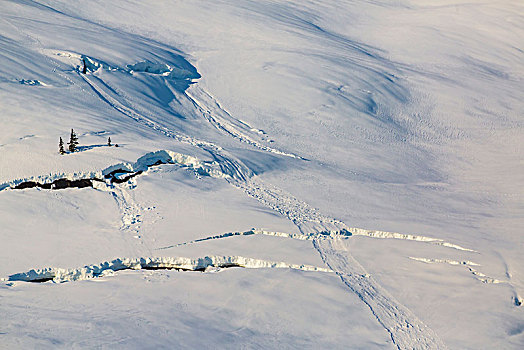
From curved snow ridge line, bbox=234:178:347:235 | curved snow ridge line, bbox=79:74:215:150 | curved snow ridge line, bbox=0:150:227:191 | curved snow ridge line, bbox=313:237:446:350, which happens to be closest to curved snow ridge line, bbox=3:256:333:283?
curved snow ridge line, bbox=313:237:446:350

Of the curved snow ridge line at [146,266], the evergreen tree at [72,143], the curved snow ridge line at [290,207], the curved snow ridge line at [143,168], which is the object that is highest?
the evergreen tree at [72,143]

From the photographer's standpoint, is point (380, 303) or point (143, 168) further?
point (143, 168)

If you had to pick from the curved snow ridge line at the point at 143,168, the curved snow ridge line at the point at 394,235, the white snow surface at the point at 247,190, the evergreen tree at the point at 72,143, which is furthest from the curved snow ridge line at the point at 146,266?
the evergreen tree at the point at 72,143

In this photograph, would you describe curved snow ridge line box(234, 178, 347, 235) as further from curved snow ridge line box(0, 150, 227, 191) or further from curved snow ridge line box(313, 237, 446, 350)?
curved snow ridge line box(0, 150, 227, 191)

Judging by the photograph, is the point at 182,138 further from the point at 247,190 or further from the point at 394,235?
the point at 394,235

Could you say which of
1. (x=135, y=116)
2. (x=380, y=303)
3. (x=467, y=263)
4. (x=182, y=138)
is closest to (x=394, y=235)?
(x=467, y=263)

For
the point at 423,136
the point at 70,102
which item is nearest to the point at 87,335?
the point at 70,102

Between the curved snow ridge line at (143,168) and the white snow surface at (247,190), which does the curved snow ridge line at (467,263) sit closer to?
the white snow surface at (247,190)
